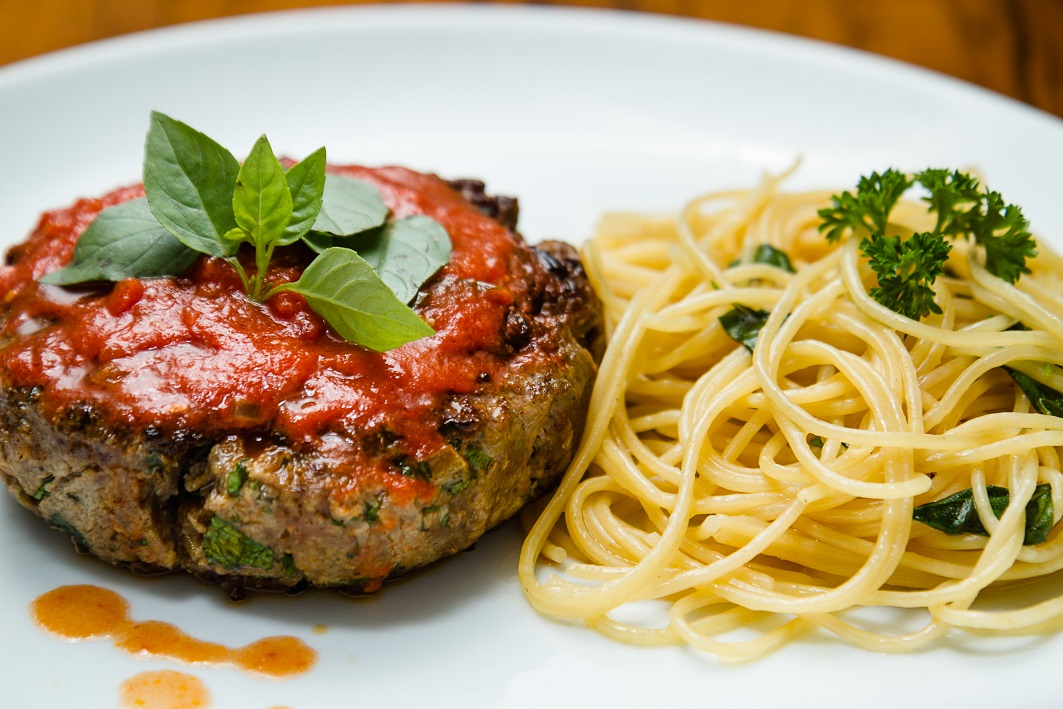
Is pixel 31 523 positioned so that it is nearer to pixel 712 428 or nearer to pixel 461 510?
pixel 461 510

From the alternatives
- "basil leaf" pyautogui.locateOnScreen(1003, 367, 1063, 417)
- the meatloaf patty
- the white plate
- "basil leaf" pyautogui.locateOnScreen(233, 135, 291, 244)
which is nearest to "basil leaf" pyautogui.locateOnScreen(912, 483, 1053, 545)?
"basil leaf" pyautogui.locateOnScreen(1003, 367, 1063, 417)

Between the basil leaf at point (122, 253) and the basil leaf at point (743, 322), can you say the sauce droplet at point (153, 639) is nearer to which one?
the basil leaf at point (122, 253)

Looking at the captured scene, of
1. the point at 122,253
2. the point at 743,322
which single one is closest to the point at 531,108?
the point at 743,322

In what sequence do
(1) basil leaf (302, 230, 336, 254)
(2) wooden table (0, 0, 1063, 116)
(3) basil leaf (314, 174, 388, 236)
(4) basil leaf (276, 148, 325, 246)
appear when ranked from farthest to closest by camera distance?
(2) wooden table (0, 0, 1063, 116)
(3) basil leaf (314, 174, 388, 236)
(1) basil leaf (302, 230, 336, 254)
(4) basil leaf (276, 148, 325, 246)

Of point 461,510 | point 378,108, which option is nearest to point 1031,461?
point 461,510

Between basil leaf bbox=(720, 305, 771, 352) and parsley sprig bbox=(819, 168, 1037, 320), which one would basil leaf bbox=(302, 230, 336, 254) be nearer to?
basil leaf bbox=(720, 305, 771, 352)

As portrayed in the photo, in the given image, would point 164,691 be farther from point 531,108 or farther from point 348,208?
point 531,108
